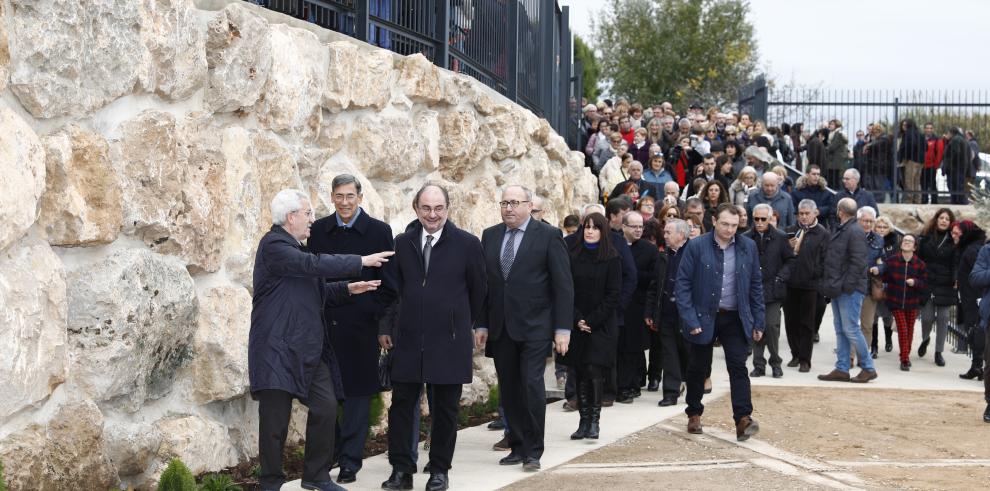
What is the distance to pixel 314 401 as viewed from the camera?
6.68 meters

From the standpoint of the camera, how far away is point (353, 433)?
302 inches

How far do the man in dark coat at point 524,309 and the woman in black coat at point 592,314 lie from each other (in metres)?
0.93

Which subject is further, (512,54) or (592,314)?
(512,54)

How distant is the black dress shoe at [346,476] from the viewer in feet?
24.7

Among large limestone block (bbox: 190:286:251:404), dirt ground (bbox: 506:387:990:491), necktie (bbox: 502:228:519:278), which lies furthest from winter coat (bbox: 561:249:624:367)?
large limestone block (bbox: 190:286:251:404)

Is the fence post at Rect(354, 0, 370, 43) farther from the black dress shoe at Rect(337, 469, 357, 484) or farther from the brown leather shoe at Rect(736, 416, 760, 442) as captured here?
the brown leather shoe at Rect(736, 416, 760, 442)

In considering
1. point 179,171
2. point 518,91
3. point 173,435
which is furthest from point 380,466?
point 518,91

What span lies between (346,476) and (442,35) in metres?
4.49

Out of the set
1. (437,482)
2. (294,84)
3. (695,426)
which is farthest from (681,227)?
(437,482)

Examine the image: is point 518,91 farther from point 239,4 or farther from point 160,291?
point 160,291

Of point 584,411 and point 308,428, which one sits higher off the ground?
point 308,428

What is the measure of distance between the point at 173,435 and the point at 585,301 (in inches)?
145

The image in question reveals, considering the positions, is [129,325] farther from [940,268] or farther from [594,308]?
[940,268]

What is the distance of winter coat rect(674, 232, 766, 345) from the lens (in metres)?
9.37
